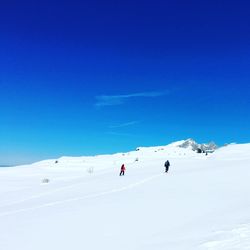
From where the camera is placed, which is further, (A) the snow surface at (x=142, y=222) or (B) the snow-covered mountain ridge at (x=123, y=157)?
(B) the snow-covered mountain ridge at (x=123, y=157)

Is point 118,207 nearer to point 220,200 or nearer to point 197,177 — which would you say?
point 220,200

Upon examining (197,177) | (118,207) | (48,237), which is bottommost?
(48,237)

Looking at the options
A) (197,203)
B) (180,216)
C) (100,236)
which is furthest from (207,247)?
(197,203)

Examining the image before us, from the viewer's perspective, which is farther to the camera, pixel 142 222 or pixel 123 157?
pixel 123 157

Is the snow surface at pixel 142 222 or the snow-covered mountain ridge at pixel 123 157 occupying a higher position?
the snow-covered mountain ridge at pixel 123 157

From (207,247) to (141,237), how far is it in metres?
3.37

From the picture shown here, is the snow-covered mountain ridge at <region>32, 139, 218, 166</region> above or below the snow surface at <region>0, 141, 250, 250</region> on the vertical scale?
above

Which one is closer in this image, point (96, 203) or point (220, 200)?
point (220, 200)

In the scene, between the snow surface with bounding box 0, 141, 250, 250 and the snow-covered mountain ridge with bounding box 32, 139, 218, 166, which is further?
the snow-covered mountain ridge with bounding box 32, 139, 218, 166

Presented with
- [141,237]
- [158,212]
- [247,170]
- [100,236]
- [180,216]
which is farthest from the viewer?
[247,170]

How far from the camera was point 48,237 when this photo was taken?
40.9 ft

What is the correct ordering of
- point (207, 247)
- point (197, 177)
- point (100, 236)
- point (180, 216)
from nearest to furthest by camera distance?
point (207, 247), point (100, 236), point (180, 216), point (197, 177)

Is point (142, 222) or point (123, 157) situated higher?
point (123, 157)

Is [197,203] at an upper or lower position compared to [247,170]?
lower
